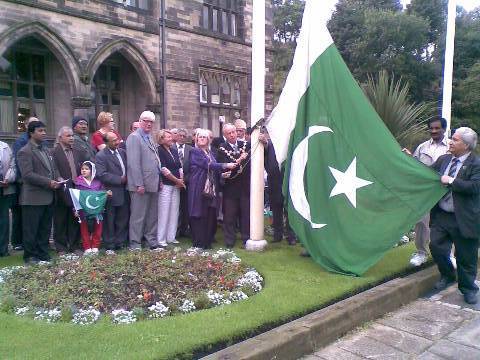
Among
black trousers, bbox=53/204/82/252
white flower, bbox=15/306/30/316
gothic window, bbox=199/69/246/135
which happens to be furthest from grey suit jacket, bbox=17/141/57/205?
gothic window, bbox=199/69/246/135

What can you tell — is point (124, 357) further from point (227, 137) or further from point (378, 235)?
point (227, 137)

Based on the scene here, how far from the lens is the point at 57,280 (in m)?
5.23

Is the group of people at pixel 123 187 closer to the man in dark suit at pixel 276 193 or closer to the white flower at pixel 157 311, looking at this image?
the man in dark suit at pixel 276 193

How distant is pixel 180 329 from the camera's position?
160 inches

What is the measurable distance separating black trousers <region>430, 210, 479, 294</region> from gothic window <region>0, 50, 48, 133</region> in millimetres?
12161

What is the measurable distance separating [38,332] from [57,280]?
1.27 metres

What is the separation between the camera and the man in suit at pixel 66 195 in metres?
6.76

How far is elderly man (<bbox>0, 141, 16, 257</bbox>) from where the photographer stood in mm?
6688

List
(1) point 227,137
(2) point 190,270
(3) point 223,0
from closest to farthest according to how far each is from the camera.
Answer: (2) point 190,270 → (1) point 227,137 → (3) point 223,0

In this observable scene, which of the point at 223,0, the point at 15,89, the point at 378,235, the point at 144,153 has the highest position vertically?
the point at 223,0

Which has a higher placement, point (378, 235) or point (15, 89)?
point (15, 89)

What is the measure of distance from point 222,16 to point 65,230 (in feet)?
42.7

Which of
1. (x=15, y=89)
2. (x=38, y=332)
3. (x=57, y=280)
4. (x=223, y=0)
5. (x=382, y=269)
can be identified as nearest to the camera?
(x=38, y=332)

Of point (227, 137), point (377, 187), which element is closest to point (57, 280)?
point (227, 137)
